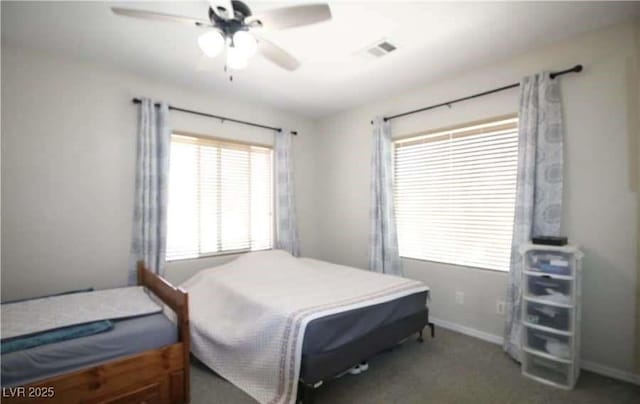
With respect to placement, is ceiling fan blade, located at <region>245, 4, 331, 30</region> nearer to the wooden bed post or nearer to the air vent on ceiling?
the air vent on ceiling

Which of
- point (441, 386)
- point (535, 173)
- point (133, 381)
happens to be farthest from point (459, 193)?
point (133, 381)

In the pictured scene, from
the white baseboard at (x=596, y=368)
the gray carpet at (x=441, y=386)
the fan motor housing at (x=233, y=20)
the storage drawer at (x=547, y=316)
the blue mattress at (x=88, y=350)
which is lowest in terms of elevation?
the gray carpet at (x=441, y=386)

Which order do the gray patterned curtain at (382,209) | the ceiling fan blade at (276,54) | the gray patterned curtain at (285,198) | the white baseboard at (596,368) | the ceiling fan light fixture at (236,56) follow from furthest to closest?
the gray patterned curtain at (285,198), the gray patterned curtain at (382,209), the white baseboard at (596,368), the ceiling fan blade at (276,54), the ceiling fan light fixture at (236,56)

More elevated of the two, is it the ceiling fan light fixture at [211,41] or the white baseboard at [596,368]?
the ceiling fan light fixture at [211,41]

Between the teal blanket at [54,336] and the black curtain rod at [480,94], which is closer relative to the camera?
the teal blanket at [54,336]

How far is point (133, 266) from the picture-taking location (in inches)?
111

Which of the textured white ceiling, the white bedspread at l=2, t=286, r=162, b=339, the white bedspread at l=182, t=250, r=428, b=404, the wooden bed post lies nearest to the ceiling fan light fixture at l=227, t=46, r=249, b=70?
the textured white ceiling

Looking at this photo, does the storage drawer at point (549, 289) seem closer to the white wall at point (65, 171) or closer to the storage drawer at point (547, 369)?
the storage drawer at point (547, 369)

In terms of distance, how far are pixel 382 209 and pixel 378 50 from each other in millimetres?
1686

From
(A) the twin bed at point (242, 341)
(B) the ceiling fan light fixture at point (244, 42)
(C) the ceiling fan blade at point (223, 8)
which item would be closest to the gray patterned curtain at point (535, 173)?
(A) the twin bed at point (242, 341)

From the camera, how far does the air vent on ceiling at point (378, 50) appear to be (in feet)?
7.95

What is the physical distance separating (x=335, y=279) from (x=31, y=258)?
8.23ft

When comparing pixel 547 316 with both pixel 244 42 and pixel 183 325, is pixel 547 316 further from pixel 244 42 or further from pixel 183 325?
pixel 244 42

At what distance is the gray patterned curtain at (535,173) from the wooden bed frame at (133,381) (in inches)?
99.7
